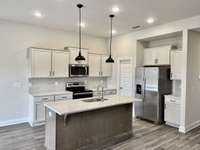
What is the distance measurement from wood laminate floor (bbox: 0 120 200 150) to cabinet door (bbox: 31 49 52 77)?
156 centimetres

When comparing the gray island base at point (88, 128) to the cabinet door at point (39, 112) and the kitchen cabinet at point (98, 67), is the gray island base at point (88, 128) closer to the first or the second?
the cabinet door at point (39, 112)

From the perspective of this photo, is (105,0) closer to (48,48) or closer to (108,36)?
(48,48)

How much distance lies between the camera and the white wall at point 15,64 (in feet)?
15.1

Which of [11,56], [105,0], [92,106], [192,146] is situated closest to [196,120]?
[192,146]

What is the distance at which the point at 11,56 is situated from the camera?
471cm

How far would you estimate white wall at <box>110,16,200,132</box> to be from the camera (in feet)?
13.9

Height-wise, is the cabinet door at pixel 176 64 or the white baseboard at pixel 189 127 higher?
the cabinet door at pixel 176 64

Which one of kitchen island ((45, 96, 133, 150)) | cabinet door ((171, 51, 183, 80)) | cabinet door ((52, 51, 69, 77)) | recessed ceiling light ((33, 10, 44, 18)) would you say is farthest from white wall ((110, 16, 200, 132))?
recessed ceiling light ((33, 10, 44, 18))

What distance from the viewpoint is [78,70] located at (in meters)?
5.61

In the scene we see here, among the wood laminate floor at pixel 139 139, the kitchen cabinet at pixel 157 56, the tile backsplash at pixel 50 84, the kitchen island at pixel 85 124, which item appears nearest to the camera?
the kitchen island at pixel 85 124

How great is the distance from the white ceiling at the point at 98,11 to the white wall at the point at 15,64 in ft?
1.19

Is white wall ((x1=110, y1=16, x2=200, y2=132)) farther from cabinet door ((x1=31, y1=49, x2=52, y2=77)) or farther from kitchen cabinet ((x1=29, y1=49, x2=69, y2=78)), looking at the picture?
cabinet door ((x1=31, y1=49, x2=52, y2=77))

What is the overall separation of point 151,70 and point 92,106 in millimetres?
2721

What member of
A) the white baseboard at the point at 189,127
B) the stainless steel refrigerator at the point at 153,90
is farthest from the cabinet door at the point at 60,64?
the white baseboard at the point at 189,127
